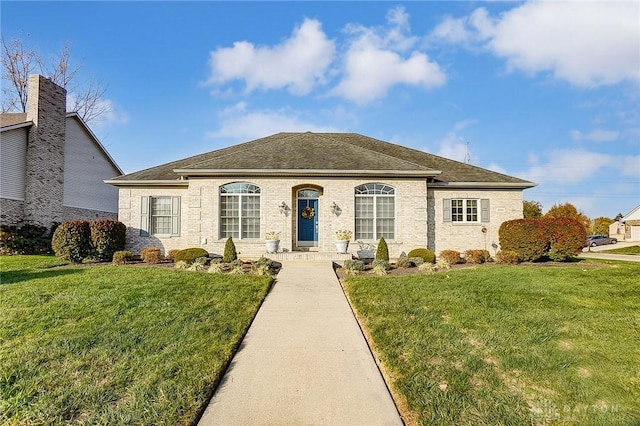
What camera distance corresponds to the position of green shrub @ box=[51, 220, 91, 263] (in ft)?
40.0

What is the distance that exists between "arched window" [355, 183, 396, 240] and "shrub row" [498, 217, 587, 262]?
4801 mm

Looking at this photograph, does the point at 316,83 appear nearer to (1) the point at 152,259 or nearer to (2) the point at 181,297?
(1) the point at 152,259

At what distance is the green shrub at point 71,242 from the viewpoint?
1220 cm

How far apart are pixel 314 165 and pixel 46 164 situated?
1463cm

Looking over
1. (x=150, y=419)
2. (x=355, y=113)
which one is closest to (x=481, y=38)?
(x=355, y=113)

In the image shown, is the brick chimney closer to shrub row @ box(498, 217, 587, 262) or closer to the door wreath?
the door wreath

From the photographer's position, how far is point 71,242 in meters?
12.2

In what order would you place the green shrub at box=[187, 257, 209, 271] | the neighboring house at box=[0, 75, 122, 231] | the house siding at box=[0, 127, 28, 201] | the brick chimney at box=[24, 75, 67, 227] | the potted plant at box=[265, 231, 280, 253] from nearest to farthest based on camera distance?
the green shrub at box=[187, 257, 209, 271], the potted plant at box=[265, 231, 280, 253], the house siding at box=[0, 127, 28, 201], the neighboring house at box=[0, 75, 122, 231], the brick chimney at box=[24, 75, 67, 227]

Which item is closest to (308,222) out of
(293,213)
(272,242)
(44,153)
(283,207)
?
(293,213)

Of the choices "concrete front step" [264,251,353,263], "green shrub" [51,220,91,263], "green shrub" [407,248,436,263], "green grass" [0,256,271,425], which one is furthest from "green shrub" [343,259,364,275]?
"green shrub" [51,220,91,263]

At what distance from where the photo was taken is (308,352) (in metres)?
4.74

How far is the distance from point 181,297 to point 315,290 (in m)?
3.01

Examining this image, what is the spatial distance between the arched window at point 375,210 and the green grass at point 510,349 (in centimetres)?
588

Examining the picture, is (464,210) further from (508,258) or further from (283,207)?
(283,207)
